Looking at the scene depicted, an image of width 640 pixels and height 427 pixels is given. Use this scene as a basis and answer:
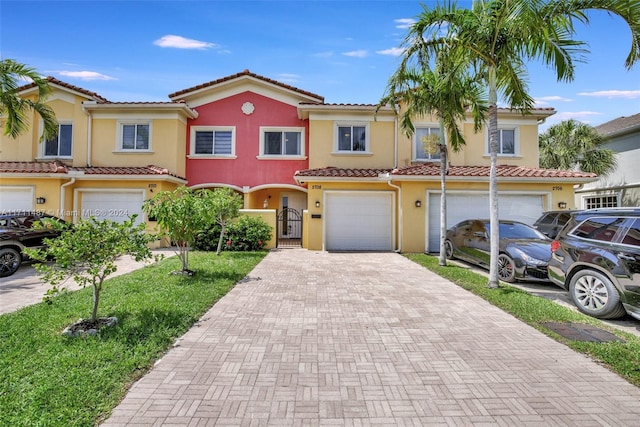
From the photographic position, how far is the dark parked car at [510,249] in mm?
8016

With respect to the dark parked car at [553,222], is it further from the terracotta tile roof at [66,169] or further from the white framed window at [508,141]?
the terracotta tile roof at [66,169]

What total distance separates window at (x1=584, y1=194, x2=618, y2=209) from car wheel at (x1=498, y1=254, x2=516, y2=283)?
1693 cm

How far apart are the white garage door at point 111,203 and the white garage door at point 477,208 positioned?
42.2 ft

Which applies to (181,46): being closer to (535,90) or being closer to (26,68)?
(26,68)

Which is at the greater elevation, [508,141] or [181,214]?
[508,141]

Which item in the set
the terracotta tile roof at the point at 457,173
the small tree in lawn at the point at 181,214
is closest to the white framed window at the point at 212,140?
the terracotta tile roof at the point at 457,173

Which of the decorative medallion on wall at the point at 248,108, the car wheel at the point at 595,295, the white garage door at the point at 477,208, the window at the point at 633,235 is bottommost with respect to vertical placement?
the car wheel at the point at 595,295

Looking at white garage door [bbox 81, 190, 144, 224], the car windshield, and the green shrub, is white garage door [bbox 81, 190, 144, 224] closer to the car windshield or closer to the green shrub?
the green shrub

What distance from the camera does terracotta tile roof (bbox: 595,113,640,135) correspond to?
20312 millimetres

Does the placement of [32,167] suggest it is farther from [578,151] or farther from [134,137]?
[578,151]

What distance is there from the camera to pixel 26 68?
36.9 ft

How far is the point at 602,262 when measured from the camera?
18.7 feet

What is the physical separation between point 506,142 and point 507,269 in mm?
10755

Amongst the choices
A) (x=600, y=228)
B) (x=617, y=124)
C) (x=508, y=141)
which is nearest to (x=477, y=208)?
(x=508, y=141)
